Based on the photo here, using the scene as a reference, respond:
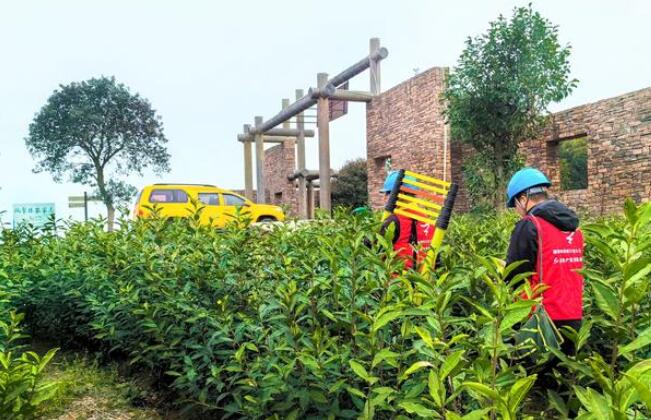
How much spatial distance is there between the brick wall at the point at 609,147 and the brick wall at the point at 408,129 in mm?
3091

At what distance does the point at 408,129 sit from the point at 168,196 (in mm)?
8401

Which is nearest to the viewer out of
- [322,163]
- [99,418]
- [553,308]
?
[553,308]

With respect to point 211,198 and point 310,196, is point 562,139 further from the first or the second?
point 310,196

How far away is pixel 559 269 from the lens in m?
3.08

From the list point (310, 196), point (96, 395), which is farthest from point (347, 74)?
point (96, 395)

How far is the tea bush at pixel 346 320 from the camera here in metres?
1.49

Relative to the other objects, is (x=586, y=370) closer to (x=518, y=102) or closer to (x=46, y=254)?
(x=46, y=254)

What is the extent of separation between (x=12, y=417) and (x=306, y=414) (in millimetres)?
1959

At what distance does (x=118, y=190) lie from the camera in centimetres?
3003

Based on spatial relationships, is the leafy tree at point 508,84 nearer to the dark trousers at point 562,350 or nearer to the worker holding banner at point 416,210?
the worker holding banner at point 416,210

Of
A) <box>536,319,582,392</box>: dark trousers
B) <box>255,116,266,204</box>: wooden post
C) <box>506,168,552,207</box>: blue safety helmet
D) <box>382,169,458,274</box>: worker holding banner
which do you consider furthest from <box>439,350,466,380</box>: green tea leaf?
<box>255,116,266,204</box>: wooden post

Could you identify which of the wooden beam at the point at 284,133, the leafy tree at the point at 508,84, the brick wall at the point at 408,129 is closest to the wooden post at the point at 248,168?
the wooden beam at the point at 284,133

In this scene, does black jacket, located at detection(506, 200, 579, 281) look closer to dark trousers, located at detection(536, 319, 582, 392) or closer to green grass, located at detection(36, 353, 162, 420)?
dark trousers, located at detection(536, 319, 582, 392)

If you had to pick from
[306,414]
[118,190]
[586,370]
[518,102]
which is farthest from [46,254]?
[118,190]
